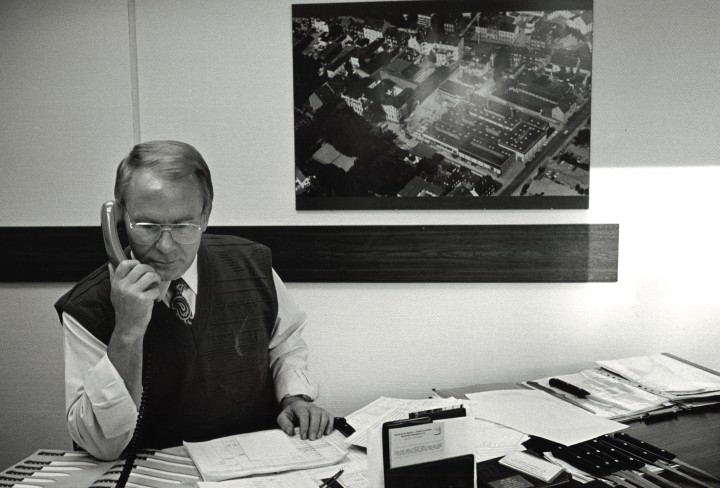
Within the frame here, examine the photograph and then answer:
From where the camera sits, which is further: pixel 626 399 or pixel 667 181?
pixel 667 181

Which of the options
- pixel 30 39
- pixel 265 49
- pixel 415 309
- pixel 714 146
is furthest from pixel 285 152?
pixel 714 146

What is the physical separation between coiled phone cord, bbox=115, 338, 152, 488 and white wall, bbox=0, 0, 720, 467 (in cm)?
133

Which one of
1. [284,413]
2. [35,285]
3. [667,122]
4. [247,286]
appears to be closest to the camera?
[284,413]

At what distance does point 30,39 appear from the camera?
2.83m

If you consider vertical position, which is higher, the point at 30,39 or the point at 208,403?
the point at 30,39

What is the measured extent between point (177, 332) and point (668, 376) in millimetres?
1729

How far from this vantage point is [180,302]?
1685 millimetres

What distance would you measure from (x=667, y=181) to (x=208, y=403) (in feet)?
7.55

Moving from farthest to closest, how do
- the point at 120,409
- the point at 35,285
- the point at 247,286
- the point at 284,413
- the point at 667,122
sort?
1. the point at 35,285
2. the point at 667,122
3. the point at 247,286
4. the point at 284,413
5. the point at 120,409

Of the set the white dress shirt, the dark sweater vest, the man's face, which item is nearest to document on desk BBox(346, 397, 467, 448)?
the white dress shirt

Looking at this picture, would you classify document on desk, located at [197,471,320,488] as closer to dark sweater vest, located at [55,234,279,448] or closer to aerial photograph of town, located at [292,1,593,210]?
dark sweater vest, located at [55,234,279,448]

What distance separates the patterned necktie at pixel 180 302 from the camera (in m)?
1.67

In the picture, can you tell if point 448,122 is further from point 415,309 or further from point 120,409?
point 120,409

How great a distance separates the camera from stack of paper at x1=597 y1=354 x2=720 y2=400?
77.0 inches
